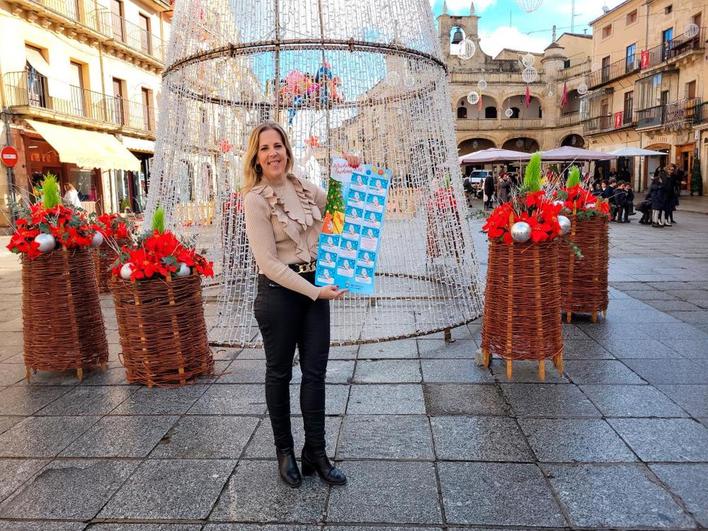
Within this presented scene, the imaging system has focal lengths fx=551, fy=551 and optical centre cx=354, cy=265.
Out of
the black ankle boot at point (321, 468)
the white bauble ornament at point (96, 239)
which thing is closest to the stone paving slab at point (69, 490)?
the black ankle boot at point (321, 468)

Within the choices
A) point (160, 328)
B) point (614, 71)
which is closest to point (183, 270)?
point (160, 328)

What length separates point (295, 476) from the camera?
248 cm

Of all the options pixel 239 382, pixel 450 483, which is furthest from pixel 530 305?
pixel 239 382

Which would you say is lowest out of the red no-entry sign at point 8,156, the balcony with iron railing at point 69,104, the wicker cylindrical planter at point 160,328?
the wicker cylindrical planter at point 160,328

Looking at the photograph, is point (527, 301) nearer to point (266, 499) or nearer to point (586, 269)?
point (586, 269)

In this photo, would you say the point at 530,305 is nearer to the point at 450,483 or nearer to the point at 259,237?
the point at 450,483

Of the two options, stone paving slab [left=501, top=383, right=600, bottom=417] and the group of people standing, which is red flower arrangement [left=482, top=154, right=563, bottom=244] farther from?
the group of people standing

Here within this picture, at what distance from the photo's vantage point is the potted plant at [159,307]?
3570 millimetres

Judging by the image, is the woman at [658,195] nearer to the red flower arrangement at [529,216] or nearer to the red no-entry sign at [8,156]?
the red flower arrangement at [529,216]

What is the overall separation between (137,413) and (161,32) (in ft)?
82.4

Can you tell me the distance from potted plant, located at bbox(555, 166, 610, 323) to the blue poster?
3081mm

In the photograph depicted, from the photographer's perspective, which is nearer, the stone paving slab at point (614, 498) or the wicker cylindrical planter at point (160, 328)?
the stone paving slab at point (614, 498)

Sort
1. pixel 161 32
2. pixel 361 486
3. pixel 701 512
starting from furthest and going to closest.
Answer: pixel 161 32, pixel 361 486, pixel 701 512

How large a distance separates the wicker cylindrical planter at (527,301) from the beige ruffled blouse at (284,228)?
1651 millimetres
